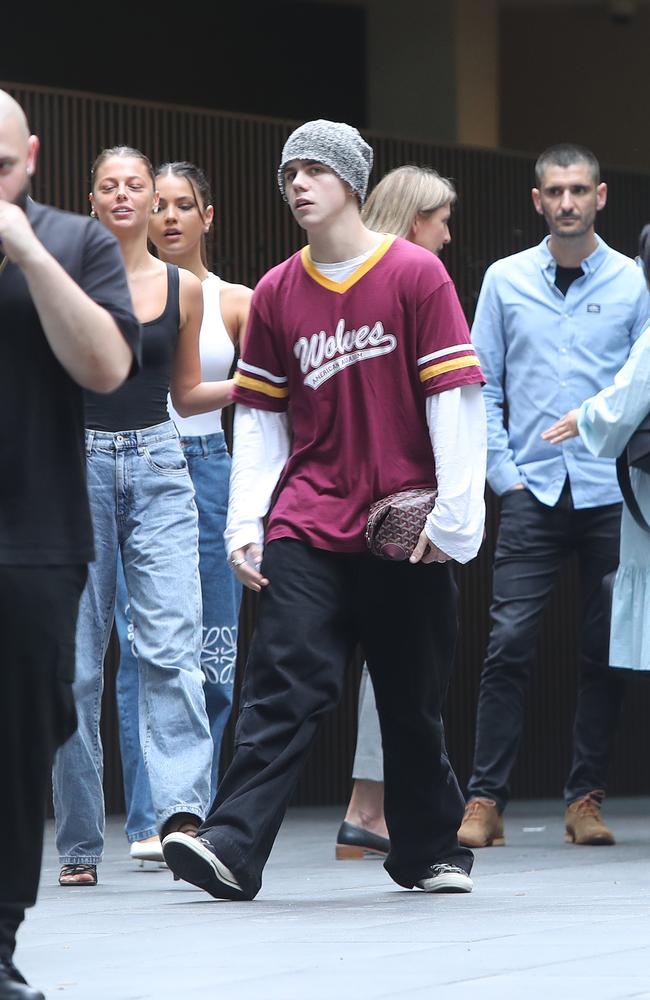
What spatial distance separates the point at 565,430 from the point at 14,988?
345 cm

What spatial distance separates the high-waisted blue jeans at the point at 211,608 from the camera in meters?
6.33

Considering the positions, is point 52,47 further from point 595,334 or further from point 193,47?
point 595,334

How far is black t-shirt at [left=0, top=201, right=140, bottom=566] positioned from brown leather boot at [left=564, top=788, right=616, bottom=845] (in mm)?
3711

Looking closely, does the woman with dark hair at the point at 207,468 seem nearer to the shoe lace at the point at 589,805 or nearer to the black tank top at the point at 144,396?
the black tank top at the point at 144,396

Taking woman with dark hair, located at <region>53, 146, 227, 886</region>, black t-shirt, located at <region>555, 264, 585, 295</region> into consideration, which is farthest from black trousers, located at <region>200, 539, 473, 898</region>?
black t-shirt, located at <region>555, 264, 585, 295</region>

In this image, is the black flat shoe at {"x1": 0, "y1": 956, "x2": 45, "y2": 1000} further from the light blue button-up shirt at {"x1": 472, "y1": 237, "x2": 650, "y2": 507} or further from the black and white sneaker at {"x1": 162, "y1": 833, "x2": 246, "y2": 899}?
the light blue button-up shirt at {"x1": 472, "y1": 237, "x2": 650, "y2": 507}

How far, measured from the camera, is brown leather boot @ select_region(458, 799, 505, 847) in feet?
22.5

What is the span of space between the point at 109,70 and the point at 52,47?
0.40 m

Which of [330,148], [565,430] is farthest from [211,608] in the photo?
[330,148]

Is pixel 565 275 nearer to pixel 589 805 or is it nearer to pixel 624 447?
pixel 624 447

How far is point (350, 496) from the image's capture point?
5.09 m

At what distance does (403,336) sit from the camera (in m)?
5.05

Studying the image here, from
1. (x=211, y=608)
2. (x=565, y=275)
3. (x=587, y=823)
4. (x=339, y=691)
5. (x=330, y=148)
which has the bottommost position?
(x=587, y=823)

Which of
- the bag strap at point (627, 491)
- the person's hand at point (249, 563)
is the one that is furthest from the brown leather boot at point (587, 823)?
the person's hand at point (249, 563)
